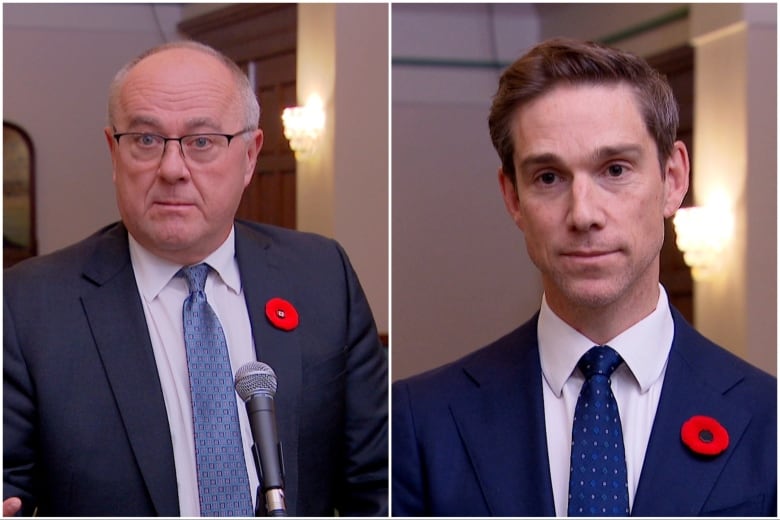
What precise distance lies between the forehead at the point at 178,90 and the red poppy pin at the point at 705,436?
1.45 m

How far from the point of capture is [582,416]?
9.81 feet

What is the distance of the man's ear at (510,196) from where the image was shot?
3084mm

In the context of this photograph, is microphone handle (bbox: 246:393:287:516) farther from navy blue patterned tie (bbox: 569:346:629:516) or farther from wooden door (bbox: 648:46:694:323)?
wooden door (bbox: 648:46:694:323)

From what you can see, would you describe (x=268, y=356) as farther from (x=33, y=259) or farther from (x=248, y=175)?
(x=33, y=259)

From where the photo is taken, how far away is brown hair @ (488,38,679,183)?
9.78 ft

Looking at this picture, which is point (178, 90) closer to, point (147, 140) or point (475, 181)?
point (147, 140)

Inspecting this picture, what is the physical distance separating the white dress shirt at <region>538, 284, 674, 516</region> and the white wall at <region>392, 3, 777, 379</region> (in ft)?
0.57

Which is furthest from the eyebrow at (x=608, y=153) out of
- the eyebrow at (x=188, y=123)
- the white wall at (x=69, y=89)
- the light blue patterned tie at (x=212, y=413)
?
the white wall at (x=69, y=89)

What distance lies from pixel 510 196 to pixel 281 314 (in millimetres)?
703

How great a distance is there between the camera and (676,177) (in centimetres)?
309

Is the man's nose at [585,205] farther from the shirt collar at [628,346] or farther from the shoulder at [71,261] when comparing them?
the shoulder at [71,261]

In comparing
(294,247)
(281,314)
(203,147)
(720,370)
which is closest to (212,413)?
(281,314)

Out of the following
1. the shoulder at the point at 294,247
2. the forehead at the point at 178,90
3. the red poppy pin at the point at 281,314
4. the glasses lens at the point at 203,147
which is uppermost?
the forehead at the point at 178,90

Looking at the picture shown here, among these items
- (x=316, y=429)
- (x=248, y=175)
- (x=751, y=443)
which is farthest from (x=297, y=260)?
(x=751, y=443)
